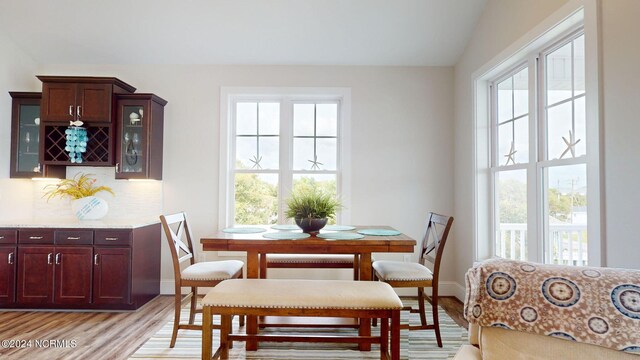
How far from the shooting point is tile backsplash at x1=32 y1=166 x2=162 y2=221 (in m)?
3.84

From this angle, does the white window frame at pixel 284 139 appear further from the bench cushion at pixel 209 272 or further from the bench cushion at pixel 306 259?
the bench cushion at pixel 209 272

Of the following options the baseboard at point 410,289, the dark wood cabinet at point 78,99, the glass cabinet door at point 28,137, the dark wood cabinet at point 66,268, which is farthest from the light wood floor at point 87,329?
the dark wood cabinet at point 78,99

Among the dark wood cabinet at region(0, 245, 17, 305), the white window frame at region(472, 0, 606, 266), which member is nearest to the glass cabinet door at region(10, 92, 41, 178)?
the dark wood cabinet at region(0, 245, 17, 305)

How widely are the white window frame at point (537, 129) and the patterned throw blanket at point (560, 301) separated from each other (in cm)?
121

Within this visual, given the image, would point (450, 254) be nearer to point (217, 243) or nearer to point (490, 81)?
point (490, 81)

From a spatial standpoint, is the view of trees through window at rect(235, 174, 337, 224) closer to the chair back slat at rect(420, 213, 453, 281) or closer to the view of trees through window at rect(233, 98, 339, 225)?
the view of trees through window at rect(233, 98, 339, 225)

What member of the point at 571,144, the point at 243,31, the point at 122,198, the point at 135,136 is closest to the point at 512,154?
the point at 571,144

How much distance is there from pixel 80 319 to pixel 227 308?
2075mm

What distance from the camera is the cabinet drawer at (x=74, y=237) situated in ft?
10.5

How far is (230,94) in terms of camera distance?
3.88m

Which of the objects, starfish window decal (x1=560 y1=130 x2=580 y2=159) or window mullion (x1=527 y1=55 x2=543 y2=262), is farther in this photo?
window mullion (x1=527 y1=55 x2=543 y2=262)

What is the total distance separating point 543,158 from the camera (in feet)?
8.25

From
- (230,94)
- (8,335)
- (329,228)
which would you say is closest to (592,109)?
(329,228)

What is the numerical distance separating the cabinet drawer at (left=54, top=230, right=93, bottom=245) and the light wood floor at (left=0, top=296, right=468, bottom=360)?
0.66 metres
